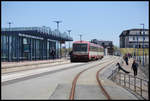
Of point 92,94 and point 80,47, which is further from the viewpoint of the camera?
point 80,47

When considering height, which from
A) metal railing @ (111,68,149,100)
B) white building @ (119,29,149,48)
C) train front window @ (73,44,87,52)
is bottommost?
metal railing @ (111,68,149,100)

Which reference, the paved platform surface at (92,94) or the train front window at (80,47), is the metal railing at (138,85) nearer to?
the paved platform surface at (92,94)

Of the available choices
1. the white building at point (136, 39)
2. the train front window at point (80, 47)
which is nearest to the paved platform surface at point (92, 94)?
the train front window at point (80, 47)

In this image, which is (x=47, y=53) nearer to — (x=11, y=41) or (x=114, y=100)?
(x=11, y=41)

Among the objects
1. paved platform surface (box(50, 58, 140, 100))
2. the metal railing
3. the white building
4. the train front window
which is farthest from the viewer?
the white building

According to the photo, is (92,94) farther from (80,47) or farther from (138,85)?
(80,47)

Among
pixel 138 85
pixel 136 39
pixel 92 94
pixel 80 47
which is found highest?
pixel 136 39

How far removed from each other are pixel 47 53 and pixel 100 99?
4723 cm

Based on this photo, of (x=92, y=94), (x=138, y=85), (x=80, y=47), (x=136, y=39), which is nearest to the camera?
(x=92, y=94)

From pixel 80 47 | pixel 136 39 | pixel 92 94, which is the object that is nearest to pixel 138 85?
pixel 92 94

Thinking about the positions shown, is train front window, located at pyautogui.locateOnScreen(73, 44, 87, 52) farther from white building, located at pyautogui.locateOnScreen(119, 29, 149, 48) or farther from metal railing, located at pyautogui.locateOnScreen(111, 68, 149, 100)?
metal railing, located at pyautogui.locateOnScreen(111, 68, 149, 100)

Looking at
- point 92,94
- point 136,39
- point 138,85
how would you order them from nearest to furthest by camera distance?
point 92,94, point 138,85, point 136,39

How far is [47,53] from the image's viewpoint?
5769 centimetres

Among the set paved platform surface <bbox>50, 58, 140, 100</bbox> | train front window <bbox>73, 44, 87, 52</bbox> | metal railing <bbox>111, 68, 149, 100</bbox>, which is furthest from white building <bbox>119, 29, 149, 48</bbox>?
paved platform surface <bbox>50, 58, 140, 100</bbox>
